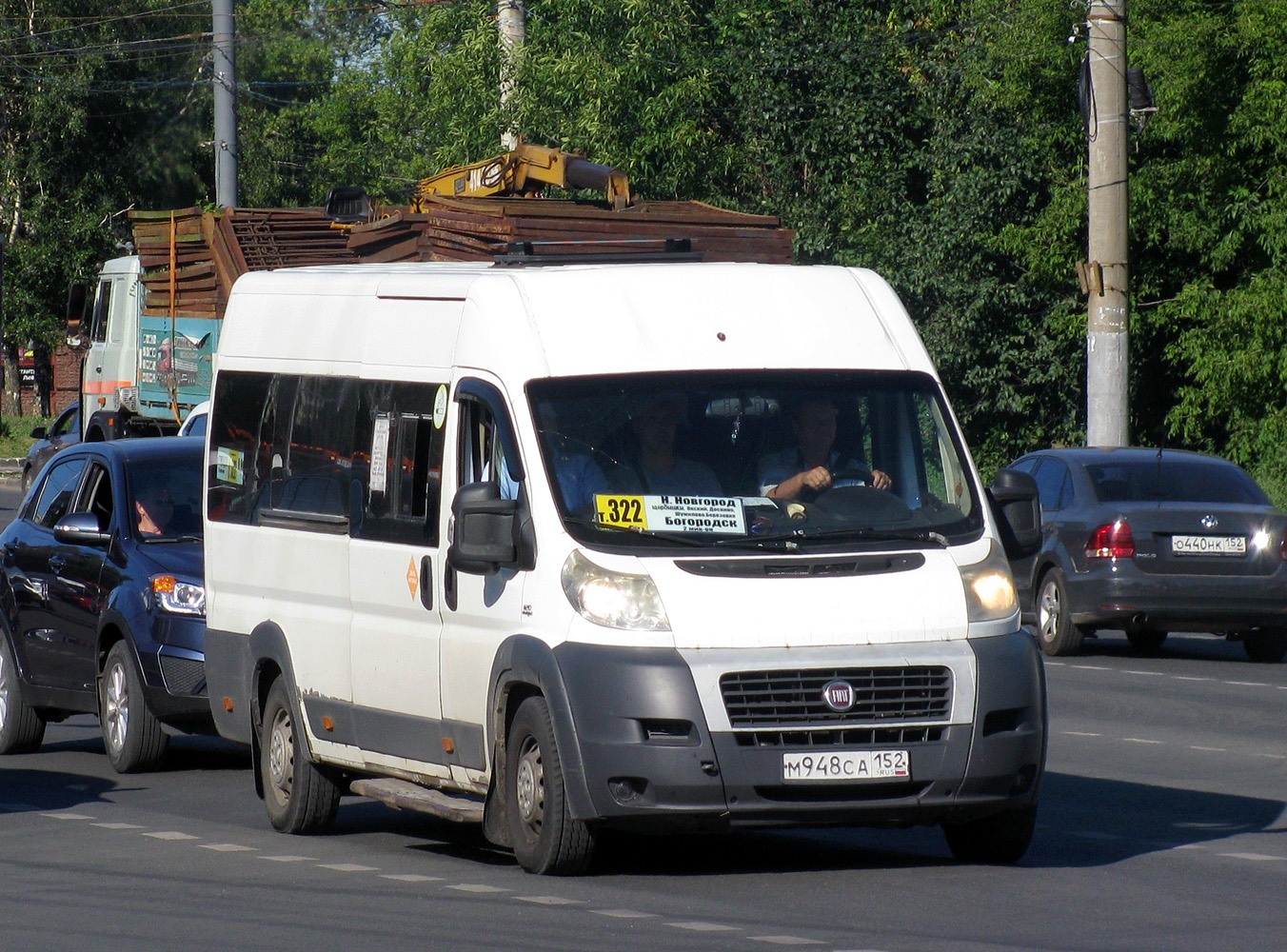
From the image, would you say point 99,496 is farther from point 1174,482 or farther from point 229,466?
point 1174,482

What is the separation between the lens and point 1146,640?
1903 centimetres

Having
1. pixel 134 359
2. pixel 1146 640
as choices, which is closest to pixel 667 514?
pixel 1146 640

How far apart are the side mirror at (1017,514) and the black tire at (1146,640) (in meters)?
9.96

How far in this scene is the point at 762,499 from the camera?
8.23 meters

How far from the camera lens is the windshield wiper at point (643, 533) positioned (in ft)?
26.2

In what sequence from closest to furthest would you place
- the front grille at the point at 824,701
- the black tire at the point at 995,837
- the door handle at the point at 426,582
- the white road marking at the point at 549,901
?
the white road marking at the point at 549,901
the front grille at the point at 824,701
the black tire at the point at 995,837
the door handle at the point at 426,582

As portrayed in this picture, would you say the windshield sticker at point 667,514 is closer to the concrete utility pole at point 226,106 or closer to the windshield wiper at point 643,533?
the windshield wiper at point 643,533

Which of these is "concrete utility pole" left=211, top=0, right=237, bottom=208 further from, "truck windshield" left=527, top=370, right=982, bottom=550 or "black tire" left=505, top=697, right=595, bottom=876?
"black tire" left=505, top=697, right=595, bottom=876

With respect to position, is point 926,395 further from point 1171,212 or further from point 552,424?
point 1171,212

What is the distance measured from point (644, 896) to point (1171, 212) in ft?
82.8

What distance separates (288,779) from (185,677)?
1.87 meters

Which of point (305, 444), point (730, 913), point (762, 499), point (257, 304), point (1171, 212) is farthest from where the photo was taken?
point (1171, 212)

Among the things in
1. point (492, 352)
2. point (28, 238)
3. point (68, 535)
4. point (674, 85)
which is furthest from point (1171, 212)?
point (28, 238)

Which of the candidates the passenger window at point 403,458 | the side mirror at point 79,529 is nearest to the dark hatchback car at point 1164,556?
the side mirror at point 79,529
